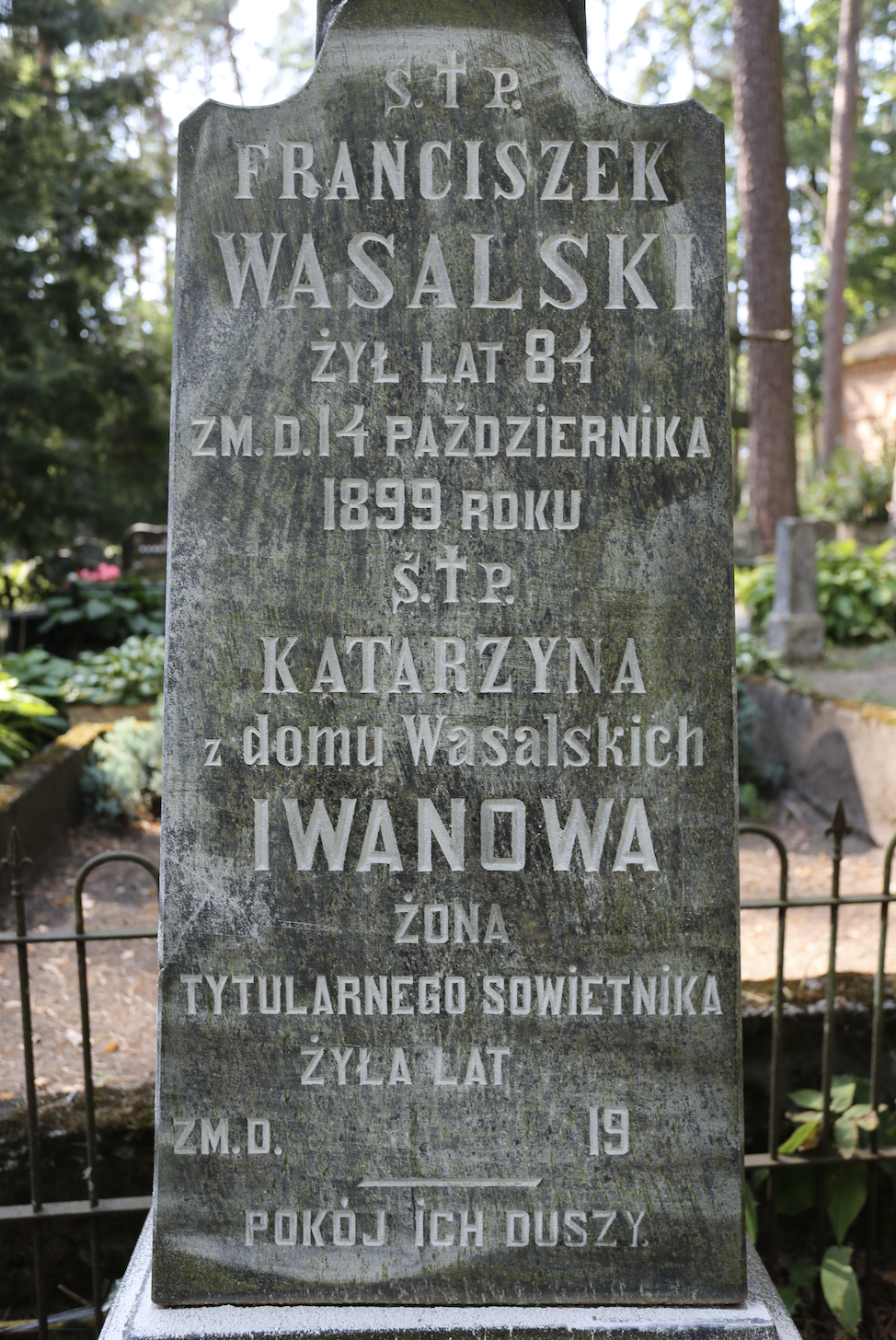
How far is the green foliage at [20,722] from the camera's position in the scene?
19.7 feet

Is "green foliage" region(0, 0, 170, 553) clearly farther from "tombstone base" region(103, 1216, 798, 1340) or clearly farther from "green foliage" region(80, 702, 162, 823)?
"tombstone base" region(103, 1216, 798, 1340)

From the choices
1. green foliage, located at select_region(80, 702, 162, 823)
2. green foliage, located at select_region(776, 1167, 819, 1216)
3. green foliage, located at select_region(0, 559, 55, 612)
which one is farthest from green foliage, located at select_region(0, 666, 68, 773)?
green foliage, located at select_region(776, 1167, 819, 1216)

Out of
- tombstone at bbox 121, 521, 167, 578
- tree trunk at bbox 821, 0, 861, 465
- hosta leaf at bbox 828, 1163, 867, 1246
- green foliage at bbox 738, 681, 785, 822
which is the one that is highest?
tree trunk at bbox 821, 0, 861, 465

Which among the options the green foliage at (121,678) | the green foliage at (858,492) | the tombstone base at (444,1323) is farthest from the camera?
the green foliage at (858,492)

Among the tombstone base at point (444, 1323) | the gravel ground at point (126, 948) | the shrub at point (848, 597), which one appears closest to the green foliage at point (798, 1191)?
the gravel ground at point (126, 948)

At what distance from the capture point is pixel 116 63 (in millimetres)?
22719

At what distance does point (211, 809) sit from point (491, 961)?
0.61 metres

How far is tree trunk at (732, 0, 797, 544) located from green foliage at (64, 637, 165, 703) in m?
7.91

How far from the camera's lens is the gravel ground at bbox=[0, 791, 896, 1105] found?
11.6 feet

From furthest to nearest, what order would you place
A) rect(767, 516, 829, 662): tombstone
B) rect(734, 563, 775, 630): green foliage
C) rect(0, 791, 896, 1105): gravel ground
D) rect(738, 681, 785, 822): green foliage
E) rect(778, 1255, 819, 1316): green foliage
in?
1. rect(734, 563, 775, 630): green foliage
2. rect(767, 516, 829, 662): tombstone
3. rect(738, 681, 785, 822): green foliage
4. rect(0, 791, 896, 1105): gravel ground
5. rect(778, 1255, 819, 1316): green foliage

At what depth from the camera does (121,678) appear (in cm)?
760

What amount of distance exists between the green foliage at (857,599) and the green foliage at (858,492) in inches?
275

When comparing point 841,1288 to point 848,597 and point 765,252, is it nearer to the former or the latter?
point 848,597

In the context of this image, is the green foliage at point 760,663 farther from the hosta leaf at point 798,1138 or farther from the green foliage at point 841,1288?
the green foliage at point 841,1288
